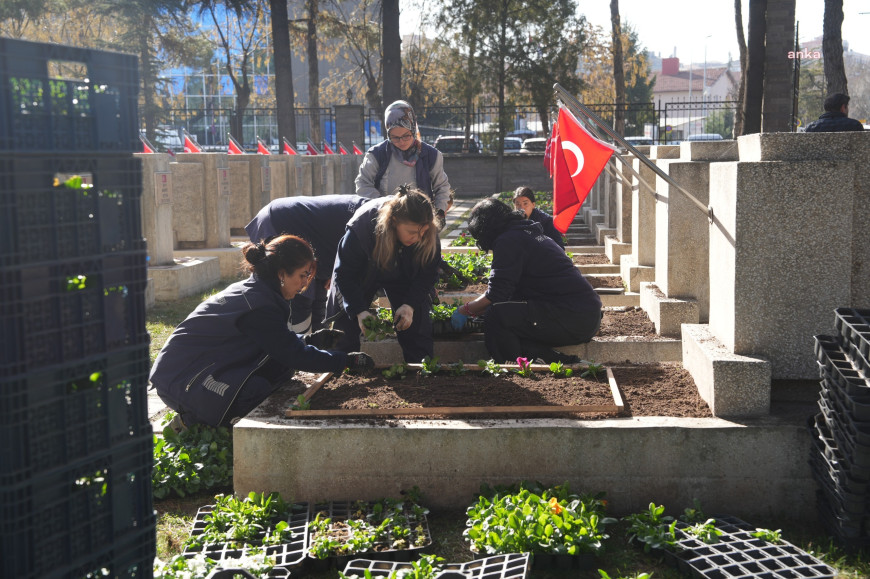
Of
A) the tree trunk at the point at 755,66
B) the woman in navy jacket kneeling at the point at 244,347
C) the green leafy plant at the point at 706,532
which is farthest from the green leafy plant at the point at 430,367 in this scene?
the tree trunk at the point at 755,66

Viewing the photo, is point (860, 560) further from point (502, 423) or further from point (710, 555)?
point (502, 423)

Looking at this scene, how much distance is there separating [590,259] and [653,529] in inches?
298

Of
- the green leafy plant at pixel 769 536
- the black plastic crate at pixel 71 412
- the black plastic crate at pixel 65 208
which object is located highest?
the black plastic crate at pixel 65 208

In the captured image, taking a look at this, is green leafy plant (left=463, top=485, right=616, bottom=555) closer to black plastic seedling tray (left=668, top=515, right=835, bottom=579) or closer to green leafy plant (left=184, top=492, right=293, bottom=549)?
black plastic seedling tray (left=668, top=515, right=835, bottom=579)

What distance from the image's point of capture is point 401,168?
754 cm

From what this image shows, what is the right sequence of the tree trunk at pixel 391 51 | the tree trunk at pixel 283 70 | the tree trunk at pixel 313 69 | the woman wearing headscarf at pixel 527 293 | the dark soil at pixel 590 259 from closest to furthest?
the woman wearing headscarf at pixel 527 293, the dark soil at pixel 590 259, the tree trunk at pixel 391 51, the tree trunk at pixel 283 70, the tree trunk at pixel 313 69

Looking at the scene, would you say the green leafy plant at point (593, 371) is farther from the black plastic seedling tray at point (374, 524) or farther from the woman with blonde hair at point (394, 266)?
the black plastic seedling tray at point (374, 524)

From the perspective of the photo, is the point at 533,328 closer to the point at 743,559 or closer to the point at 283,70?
the point at 743,559

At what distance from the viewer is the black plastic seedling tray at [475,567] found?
3.45 metres

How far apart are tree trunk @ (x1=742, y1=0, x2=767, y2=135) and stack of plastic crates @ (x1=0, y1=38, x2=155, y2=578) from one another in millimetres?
16343

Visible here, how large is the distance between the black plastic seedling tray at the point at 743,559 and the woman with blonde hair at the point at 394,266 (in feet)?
7.93

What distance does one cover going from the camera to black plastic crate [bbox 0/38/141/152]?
2461 mm

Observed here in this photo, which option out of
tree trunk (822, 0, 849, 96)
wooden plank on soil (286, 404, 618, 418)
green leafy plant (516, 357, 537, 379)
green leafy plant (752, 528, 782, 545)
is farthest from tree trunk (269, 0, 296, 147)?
green leafy plant (752, 528, 782, 545)

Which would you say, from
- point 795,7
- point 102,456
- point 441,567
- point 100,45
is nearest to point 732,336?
point 441,567
